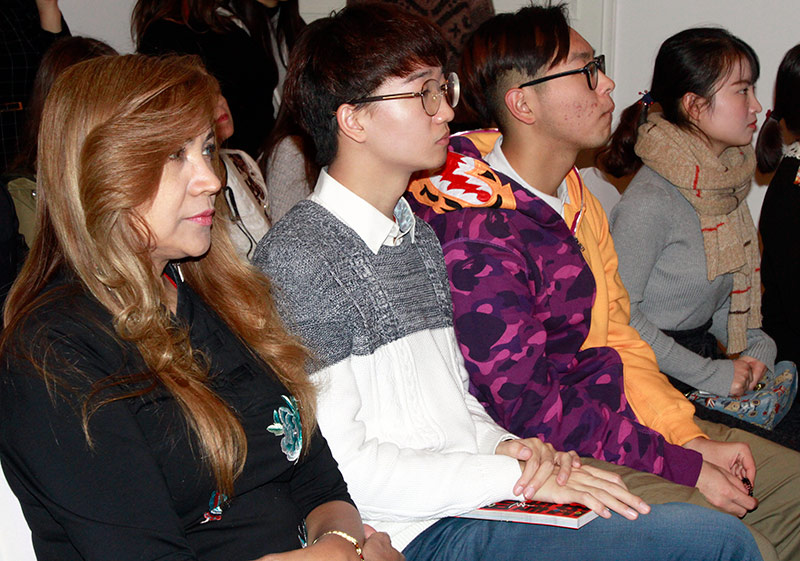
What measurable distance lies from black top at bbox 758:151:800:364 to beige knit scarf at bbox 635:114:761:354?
0.26ft

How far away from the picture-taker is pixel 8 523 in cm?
103

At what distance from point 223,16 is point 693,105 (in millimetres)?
1548

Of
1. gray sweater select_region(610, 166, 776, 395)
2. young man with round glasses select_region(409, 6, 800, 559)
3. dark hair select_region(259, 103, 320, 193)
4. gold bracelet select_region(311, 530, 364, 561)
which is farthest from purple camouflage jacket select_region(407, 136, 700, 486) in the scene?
dark hair select_region(259, 103, 320, 193)

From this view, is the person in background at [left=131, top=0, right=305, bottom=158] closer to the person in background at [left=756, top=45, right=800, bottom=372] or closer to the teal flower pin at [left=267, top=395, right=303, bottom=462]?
the teal flower pin at [left=267, top=395, right=303, bottom=462]

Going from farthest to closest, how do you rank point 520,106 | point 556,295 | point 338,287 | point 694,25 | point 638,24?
point 638,24 < point 694,25 < point 520,106 < point 556,295 < point 338,287

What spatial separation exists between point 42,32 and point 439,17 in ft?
4.48

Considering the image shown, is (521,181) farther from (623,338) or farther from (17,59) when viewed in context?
(17,59)

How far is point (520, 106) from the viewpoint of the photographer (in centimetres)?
178

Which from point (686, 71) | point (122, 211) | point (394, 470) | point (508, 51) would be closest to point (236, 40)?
point (508, 51)

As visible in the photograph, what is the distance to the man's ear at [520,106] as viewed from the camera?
5.82ft

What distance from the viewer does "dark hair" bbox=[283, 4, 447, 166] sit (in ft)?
4.71

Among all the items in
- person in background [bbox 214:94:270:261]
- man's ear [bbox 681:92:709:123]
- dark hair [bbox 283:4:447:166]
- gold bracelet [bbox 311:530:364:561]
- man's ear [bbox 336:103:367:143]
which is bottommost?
gold bracelet [bbox 311:530:364:561]

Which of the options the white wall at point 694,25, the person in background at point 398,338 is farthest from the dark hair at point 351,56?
the white wall at point 694,25

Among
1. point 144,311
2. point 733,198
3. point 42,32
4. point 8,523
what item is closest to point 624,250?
point 733,198
